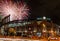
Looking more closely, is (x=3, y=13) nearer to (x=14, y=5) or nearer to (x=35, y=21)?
(x=14, y=5)

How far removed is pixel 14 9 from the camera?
247 centimetres

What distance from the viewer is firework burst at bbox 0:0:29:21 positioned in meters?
2.42

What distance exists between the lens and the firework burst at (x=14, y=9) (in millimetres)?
2418

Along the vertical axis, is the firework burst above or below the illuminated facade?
above

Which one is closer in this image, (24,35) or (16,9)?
(24,35)

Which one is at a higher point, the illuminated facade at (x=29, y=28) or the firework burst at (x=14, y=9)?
the firework burst at (x=14, y=9)

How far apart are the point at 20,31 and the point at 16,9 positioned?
343mm

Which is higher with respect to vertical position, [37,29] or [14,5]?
[14,5]

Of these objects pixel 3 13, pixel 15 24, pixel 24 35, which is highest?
pixel 3 13

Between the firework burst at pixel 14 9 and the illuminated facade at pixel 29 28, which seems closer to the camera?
the illuminated facade at pixel 29 28

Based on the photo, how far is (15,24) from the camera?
237 cm

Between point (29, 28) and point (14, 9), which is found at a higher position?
point (14, 9)

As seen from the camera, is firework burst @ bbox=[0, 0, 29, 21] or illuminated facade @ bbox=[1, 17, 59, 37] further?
firework burst @ bbox=[0, 0, 29, 21]

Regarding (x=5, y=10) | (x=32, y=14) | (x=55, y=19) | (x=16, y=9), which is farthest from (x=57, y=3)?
(x=5, y=10)
